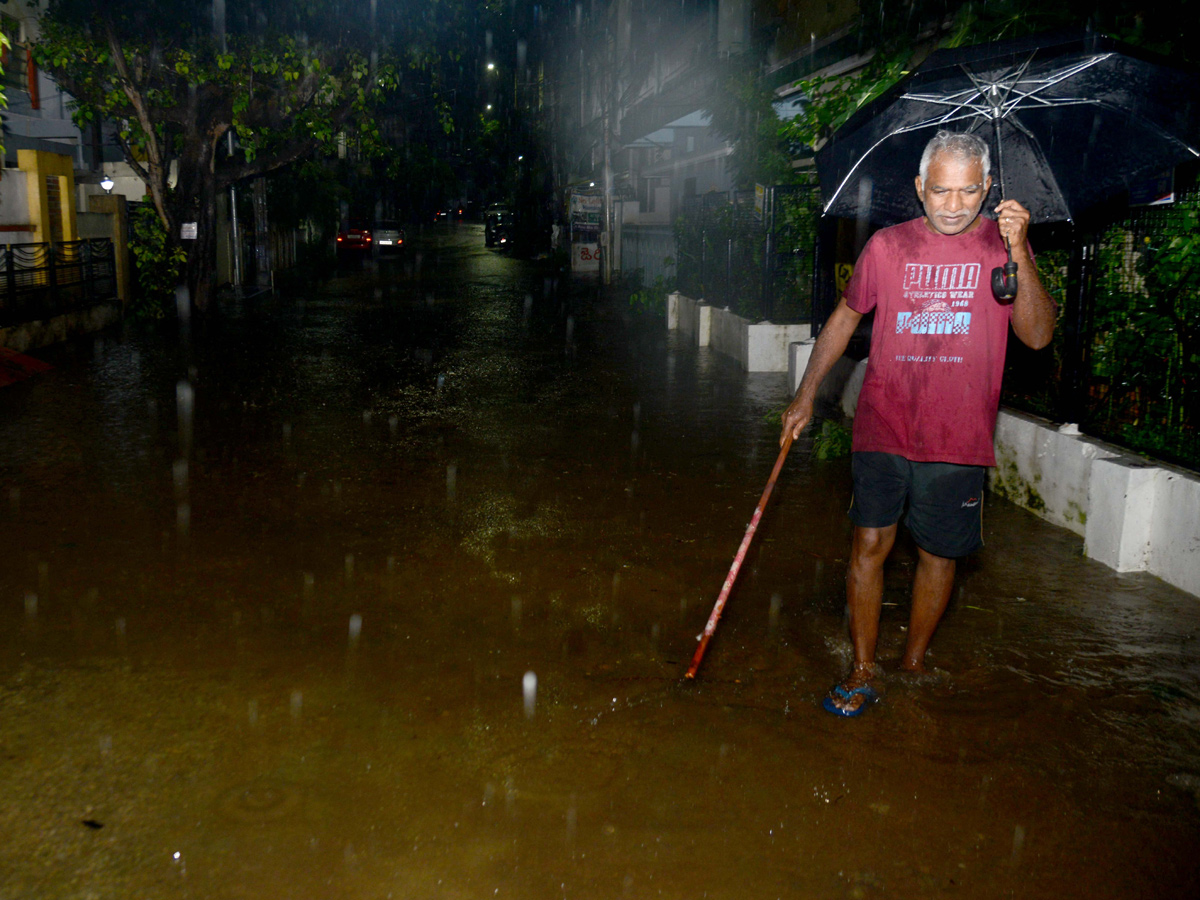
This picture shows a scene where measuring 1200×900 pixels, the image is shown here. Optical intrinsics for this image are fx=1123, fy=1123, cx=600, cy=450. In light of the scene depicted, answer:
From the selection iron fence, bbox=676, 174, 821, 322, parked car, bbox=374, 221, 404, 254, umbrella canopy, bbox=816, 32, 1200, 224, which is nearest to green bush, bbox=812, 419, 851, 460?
iron fence, bbox=676, 174, 821, 322

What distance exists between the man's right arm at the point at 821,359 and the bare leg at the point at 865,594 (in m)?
0.46

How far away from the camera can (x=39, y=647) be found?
14.8 feet

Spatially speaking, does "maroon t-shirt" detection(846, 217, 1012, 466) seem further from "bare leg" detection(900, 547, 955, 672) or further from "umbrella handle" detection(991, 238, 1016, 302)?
"bare leg" detection(900, 547, 955, 672)

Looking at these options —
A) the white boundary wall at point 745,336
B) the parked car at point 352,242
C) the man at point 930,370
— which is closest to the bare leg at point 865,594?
the man at point 930,370

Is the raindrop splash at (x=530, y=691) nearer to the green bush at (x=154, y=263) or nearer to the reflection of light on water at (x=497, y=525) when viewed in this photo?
the reflection of light on water at (x=497, y=525)

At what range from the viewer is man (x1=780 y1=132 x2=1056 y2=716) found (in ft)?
12.1

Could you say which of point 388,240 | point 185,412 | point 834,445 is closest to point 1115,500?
point 834,445

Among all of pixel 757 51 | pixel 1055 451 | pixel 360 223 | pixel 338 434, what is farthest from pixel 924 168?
pixel 360 223

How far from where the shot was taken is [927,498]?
391 centimetres

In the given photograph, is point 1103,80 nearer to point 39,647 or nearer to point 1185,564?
point 1185,564

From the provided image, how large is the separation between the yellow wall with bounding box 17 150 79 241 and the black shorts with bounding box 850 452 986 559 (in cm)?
1721

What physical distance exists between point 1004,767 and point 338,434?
6.44 metres

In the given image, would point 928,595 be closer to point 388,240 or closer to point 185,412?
point 185,412

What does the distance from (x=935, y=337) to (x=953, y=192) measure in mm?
477
